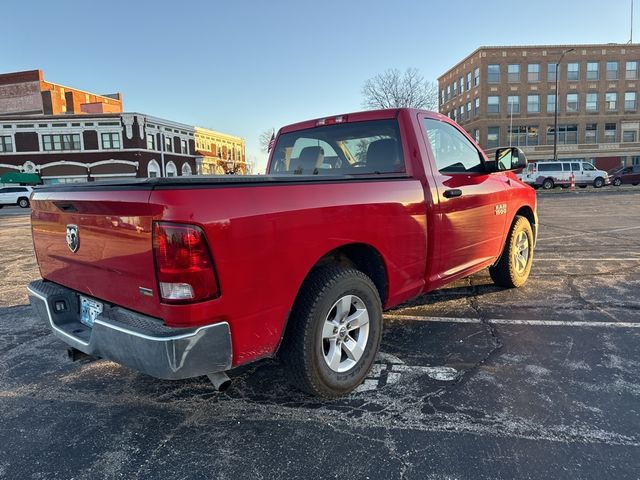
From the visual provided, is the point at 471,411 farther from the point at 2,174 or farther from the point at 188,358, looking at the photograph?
the point at 2,174

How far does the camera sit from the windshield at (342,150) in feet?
12.6

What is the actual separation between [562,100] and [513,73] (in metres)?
6.34

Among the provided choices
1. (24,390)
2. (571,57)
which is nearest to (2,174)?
(24,390)

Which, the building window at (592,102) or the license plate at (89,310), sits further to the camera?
the building window at (592,102)

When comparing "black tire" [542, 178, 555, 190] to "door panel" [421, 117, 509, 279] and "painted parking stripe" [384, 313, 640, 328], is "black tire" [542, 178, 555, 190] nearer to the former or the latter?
"door panel" [421, 117, 509, 279]

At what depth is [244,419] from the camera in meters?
2.83

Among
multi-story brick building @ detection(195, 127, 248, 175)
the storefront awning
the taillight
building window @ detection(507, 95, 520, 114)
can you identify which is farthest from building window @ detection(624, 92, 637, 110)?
the storefront awning

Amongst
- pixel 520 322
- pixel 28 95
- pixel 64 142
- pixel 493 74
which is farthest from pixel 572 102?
pixel 28 95

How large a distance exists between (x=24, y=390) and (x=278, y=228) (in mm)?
2384

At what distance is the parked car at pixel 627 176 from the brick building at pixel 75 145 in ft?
136

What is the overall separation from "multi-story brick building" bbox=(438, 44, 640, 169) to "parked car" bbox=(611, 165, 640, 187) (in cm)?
1536

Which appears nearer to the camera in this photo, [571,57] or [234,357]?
[234,357]

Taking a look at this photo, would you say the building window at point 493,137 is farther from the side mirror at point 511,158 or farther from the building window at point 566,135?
the side mirror at point 511,158

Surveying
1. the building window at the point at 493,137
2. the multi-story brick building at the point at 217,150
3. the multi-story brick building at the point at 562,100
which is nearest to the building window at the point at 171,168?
the multi-story brick building at the point at 217,150
